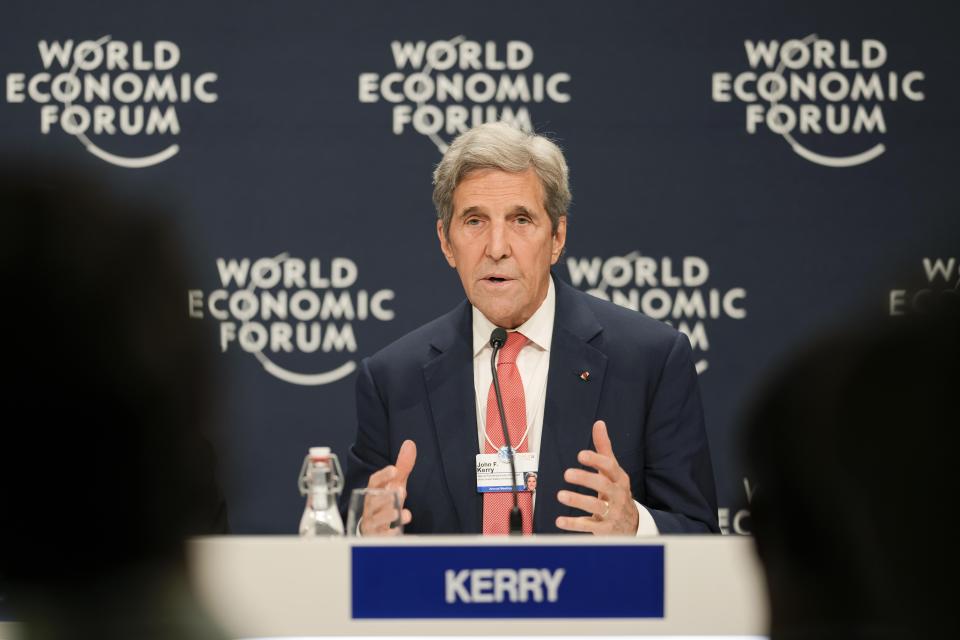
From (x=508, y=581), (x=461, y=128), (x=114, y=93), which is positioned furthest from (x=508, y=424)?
(x=114, y=93)

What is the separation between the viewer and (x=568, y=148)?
3.58 meters

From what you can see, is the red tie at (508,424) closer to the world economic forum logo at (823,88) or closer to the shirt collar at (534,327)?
the shirt collar at (534,327)

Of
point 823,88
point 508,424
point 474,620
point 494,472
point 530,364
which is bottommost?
point 474,620

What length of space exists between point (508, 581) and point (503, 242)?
71.6 inches

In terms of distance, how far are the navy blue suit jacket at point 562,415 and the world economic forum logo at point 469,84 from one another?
105cm

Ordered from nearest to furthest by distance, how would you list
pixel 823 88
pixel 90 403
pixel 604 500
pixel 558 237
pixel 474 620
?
pixel 90 403 < pixel 474 620 < pixel 604 500 < pixel 558 237 < pixel 823 88

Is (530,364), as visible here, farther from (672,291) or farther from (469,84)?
(469,84)

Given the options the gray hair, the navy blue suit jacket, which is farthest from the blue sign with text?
the gray hair

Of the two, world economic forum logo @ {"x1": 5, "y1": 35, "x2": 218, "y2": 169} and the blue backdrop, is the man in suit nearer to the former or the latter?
the blue backdrop

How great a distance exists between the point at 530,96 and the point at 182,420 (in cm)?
322

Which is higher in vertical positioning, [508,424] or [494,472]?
[508,424]

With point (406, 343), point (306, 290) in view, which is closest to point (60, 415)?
point (406, 343)

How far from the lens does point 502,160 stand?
2639 mm

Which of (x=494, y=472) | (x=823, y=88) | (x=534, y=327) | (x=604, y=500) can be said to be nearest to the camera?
(x=604, y=500)
